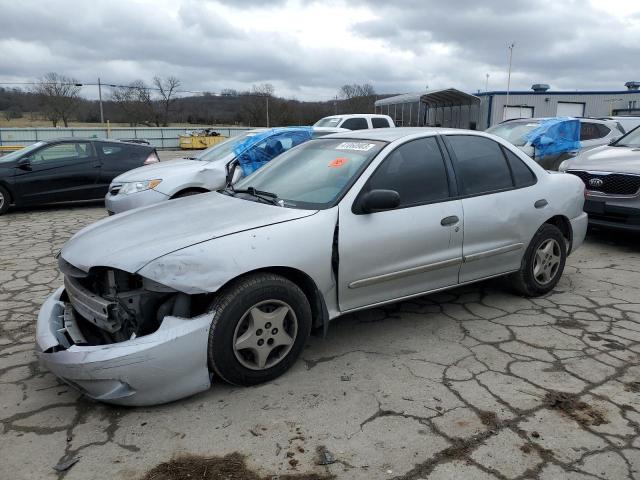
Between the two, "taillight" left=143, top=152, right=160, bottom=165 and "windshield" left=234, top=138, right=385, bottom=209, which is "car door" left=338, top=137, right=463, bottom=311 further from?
"taillight" left=143, top=152, right=160, bottom=165

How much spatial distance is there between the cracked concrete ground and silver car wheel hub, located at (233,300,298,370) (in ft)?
0.63

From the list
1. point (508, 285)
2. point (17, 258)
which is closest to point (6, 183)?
point (17, 258)

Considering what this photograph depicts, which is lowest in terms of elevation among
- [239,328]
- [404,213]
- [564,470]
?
[564,470]

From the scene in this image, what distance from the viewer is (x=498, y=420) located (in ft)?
9.03

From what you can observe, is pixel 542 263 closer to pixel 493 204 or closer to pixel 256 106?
pixel 493 204

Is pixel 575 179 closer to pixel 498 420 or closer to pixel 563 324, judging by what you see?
pixel 563 324

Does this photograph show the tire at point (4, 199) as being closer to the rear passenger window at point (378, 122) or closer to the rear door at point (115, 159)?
the rear door at point (115, 159)

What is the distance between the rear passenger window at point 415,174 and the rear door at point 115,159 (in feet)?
24.9

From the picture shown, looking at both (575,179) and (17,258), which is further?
(17,258)

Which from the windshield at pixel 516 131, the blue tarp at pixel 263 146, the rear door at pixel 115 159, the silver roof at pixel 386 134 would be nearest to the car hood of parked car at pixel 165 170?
the blue tarp at pixel 263 146

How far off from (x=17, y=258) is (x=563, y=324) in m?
6.06

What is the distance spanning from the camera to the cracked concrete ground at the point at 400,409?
7.98ft

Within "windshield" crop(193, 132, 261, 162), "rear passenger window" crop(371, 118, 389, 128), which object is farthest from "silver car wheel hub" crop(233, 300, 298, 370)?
"rear passenger window" crop(371, 118, 389, 128)

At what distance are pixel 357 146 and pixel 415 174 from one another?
1.66 ft
